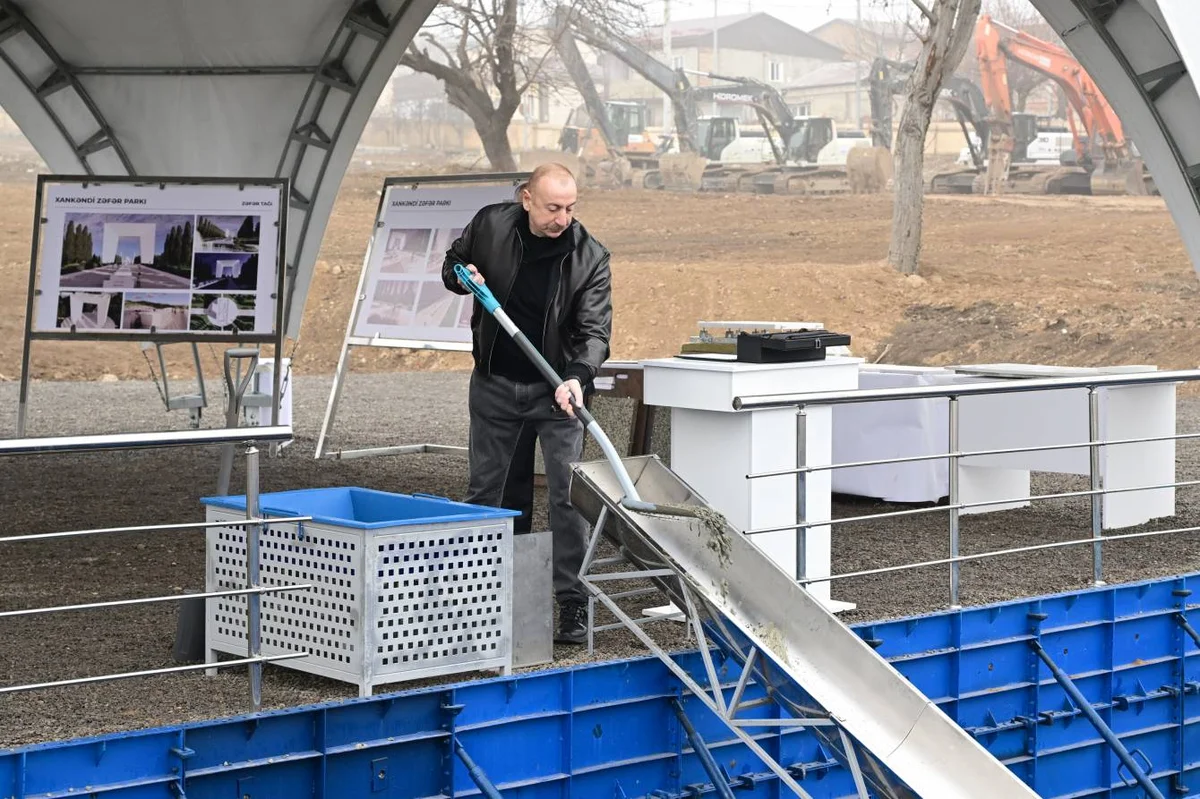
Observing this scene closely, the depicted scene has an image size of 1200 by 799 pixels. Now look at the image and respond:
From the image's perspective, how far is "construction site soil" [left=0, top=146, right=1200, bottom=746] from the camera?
600 centimetres

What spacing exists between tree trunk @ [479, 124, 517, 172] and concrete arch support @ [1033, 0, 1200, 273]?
2760cm

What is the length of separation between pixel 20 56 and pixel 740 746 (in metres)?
8.44

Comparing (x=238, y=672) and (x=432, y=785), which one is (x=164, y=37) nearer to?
(x=238, y=672)

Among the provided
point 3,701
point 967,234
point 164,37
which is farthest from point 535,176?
point 967,234

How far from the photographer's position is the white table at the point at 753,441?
6.12m

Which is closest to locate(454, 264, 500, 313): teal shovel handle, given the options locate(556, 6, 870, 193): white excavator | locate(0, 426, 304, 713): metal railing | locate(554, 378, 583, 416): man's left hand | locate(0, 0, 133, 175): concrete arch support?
locate(554, 378, 583, 416): man's left hand

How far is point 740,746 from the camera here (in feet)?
19.0

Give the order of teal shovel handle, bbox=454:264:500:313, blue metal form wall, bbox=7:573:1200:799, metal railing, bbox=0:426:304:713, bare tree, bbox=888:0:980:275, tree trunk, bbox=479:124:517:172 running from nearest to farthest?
metal railing, bbox=0:426:304:713, blue metal form wall, bbox=7:573:1200:799, teal shovel handle, bbox=454:264:500:313, bare tree, bbox=888:0:980:275, tree trunk, bbox=479:124:517:172

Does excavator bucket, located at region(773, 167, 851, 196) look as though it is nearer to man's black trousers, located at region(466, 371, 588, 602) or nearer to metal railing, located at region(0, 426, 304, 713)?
man's black trousers, located at region(466, 371, 588, 602)

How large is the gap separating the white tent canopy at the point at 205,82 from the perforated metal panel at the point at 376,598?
23.4ft

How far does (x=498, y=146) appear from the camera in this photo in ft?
119

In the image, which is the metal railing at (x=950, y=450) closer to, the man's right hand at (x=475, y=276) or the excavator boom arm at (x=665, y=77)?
the man's right hand at (x=475, y=276)

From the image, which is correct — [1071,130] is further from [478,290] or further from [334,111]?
[478,290]

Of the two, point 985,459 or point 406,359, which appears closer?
point 985,459
